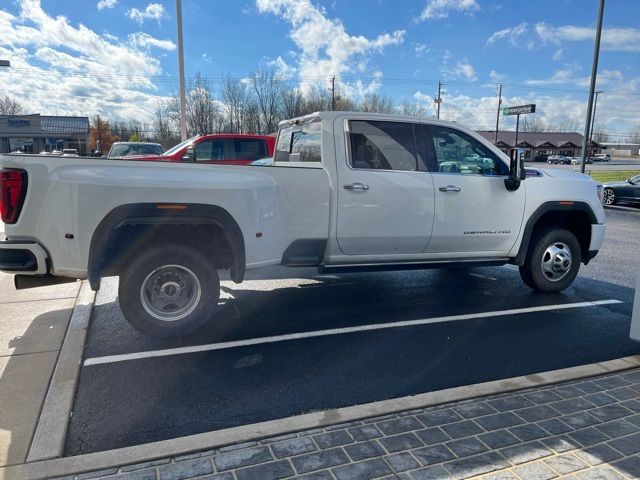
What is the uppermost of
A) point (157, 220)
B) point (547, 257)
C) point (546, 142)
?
point (546, 142)

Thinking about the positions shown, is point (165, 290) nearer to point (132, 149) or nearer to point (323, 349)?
point (323, 349)

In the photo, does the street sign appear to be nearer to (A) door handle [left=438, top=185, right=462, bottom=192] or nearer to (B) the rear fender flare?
(A) door handle [left=438, top=185, right=462, bottom=192]

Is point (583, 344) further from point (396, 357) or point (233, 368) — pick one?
point (233, 368)

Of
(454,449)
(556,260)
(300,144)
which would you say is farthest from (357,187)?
(556,260)

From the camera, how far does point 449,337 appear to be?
456cm

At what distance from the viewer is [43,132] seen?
231ft

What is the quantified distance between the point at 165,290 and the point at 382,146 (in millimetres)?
2716

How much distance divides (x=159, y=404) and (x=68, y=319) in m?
2.32

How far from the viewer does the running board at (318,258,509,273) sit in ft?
16.4

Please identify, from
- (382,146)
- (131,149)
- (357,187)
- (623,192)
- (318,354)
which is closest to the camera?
(318,354)

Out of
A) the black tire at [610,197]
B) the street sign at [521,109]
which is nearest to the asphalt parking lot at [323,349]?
the black tire at [610,197]

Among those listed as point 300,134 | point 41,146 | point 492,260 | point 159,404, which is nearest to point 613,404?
point 492,260

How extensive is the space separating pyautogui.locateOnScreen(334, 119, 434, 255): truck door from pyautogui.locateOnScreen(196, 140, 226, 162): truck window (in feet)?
25.9

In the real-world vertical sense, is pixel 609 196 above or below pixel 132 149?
below
